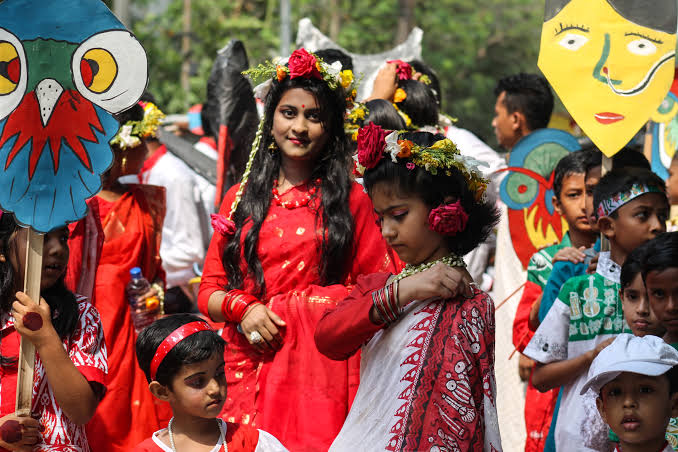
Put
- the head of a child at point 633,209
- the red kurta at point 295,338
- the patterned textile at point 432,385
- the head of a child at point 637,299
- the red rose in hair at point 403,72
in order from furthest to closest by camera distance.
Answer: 1. the red rose in hair at point 403,72
2. the head of a child at point 633,209
3. the red kurta at point 295,338
4. the head of a child at point 637,299
5. the patterned textile at point 432,385

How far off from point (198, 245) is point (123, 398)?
209 centimetres

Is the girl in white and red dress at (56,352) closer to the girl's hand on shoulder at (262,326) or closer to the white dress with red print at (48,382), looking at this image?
the white dress with red print at (48,382)

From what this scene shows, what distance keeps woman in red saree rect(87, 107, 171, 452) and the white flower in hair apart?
1.88 metres

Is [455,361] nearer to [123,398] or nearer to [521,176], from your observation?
[123,398]

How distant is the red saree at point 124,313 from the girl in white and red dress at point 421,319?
1.77m

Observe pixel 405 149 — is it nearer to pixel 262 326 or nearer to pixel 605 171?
pixel 262 326

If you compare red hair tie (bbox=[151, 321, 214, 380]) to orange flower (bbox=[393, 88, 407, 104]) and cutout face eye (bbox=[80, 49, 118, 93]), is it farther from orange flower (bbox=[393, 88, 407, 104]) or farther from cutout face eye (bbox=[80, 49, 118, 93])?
orange flower (bbox=[393, 88, 407, 104])

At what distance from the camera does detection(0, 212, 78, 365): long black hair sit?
3.75 metres

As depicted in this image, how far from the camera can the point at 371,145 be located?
10.8ft

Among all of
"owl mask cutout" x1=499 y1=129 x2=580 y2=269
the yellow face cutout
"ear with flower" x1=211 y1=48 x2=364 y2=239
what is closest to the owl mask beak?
"ear with flower" x1=211 y1=48 x2=364 y2=239

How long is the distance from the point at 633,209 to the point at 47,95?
7.81ft

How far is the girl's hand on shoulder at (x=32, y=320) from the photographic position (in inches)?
137

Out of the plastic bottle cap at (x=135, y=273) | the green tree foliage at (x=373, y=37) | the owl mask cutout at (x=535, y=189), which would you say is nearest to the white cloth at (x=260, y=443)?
the plastic bottle cap at (x=135, y=273)

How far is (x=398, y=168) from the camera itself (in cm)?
330
